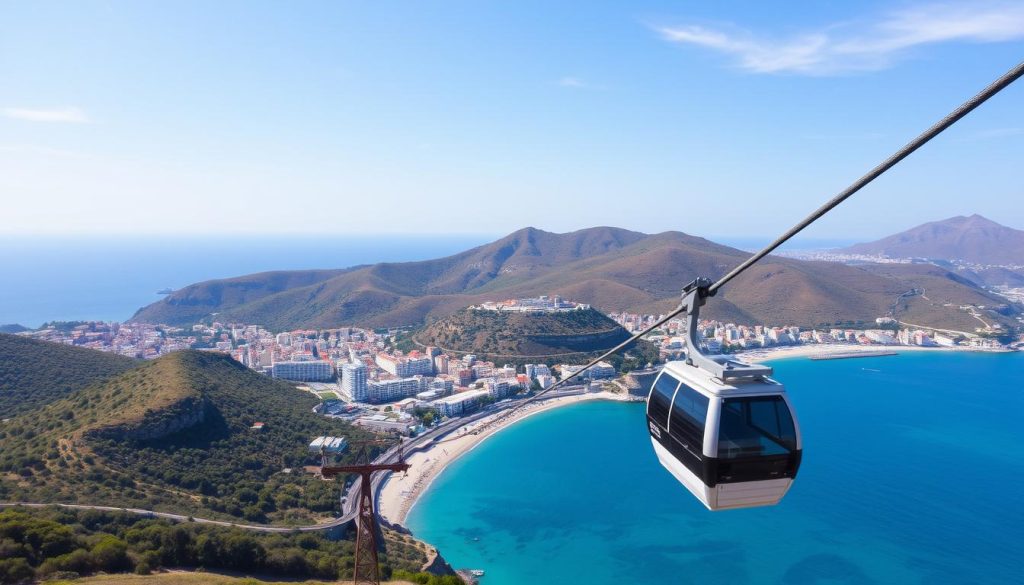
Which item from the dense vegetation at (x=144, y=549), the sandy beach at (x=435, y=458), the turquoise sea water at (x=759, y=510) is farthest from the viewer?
the sandy beach at (x=435, y=458)

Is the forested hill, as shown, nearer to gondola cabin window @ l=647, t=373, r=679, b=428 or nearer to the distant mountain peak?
gondola cabin window @ l=647, t=373, r=679, b=428

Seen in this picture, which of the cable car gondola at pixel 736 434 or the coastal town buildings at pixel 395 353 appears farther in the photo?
the coastal town buildings at pixel 395 353

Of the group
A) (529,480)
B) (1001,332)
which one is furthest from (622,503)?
(1001,332)

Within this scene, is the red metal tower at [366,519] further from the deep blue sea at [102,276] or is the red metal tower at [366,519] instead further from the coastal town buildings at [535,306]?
the deep blue sea at [102,276]

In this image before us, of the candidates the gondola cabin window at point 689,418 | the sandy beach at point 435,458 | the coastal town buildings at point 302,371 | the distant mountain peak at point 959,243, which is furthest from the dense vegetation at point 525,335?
the distant mountain peak at point 959,243

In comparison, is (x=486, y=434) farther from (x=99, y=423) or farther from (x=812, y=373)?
(x=812, y=373)

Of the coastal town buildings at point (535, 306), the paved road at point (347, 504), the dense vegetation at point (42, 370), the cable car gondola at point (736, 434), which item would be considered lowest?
the paved road at point (347, 504)
